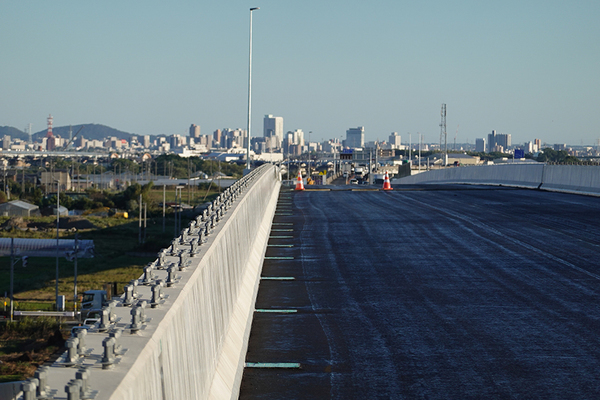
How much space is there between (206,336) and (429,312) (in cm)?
496

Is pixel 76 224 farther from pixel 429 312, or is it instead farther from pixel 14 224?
pixel 429 312

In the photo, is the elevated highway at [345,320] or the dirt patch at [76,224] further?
the dirt patch at [76,224]

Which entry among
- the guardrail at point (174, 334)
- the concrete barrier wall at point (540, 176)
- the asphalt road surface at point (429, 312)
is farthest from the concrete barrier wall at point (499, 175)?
the guardrail at point (174, 334)

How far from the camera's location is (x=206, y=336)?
6.27 meters

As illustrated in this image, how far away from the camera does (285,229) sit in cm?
2022

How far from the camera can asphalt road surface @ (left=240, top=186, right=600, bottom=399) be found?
760 centimetres

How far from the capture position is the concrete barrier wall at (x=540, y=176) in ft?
105

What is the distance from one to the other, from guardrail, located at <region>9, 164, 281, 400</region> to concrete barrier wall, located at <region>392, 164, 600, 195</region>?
992 inches

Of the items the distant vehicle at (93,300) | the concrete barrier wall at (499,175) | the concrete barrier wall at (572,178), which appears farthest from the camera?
the distant vehicle at (93,300)

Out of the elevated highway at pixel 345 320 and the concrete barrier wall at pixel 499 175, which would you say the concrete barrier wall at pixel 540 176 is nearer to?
the concrete barrier wall at pixel 499 175

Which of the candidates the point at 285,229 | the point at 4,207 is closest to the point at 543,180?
the point at 285,229

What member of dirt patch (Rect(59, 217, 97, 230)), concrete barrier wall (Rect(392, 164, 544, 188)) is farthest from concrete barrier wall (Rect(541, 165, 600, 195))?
dirt patch (Rect(59, 217, 97, 230))

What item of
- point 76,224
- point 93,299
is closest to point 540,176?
point 93,299

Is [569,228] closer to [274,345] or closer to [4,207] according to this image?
[274,345]
